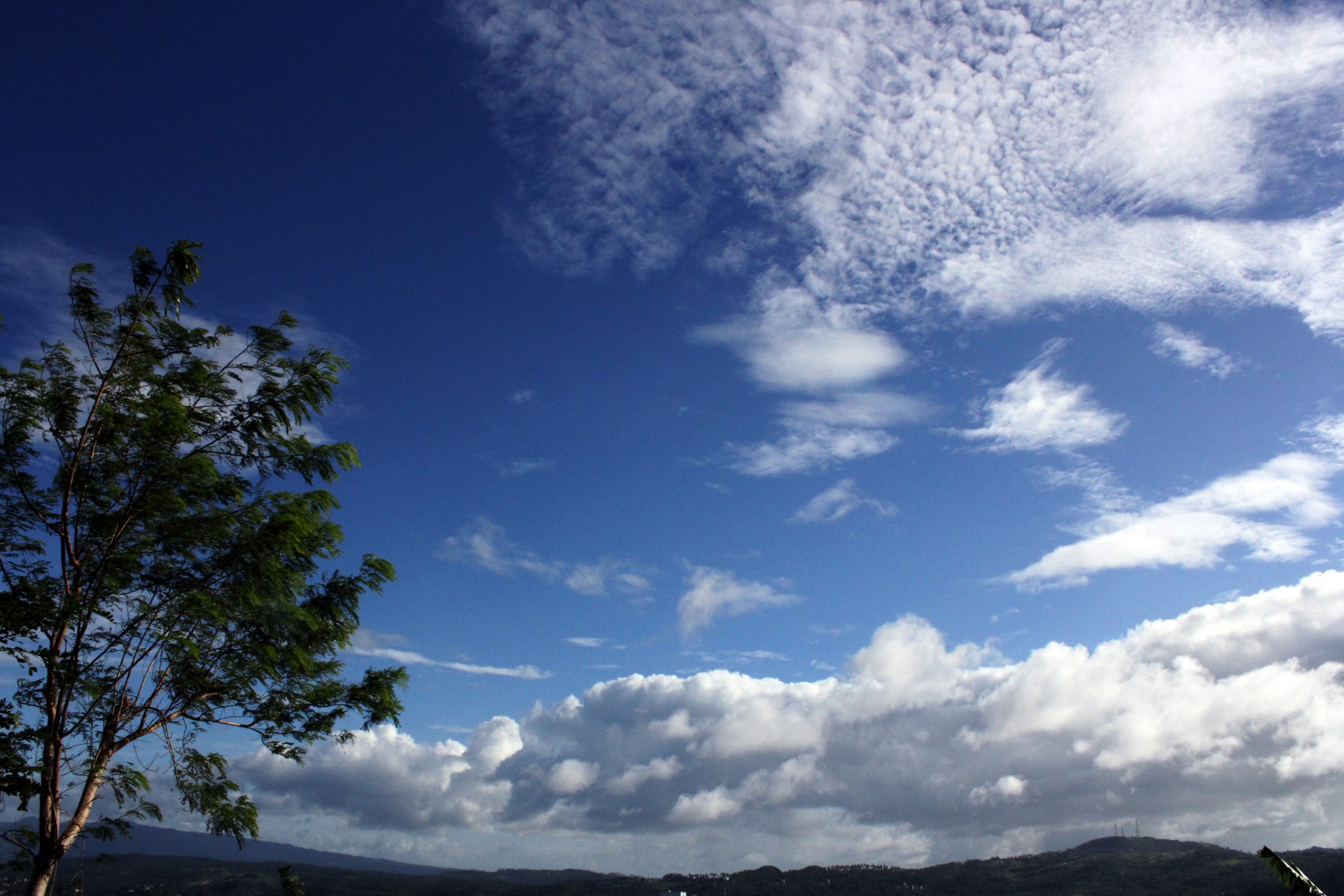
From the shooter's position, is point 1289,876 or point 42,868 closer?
point 1289,876

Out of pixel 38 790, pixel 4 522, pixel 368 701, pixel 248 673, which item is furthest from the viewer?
pixel 368 701

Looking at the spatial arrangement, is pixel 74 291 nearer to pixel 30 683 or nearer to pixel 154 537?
pixel 154 537

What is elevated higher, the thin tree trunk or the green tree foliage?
the green tree foliage

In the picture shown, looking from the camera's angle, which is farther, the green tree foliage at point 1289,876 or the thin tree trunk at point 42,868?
the thin tree trunk at point 42,868

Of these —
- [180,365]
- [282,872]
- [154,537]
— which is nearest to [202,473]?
[154,537]

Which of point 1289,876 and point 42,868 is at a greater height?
point 1289,876

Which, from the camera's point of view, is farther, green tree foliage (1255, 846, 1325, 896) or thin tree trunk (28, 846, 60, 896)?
thin tree trunk (28, 846, 60, 896)

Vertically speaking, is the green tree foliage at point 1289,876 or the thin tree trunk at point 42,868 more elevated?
the green tree foliage at point 1289,876

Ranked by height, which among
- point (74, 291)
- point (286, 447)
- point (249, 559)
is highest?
point (74, 291)

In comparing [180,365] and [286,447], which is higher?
[180,365]

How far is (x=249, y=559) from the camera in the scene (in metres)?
17.7

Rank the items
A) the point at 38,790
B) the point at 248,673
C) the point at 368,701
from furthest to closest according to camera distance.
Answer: the point at 368,701, the point at 248,673, the point at 38,790

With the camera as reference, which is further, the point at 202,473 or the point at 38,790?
the point at 202,473

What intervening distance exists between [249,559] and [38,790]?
18.2 feet
